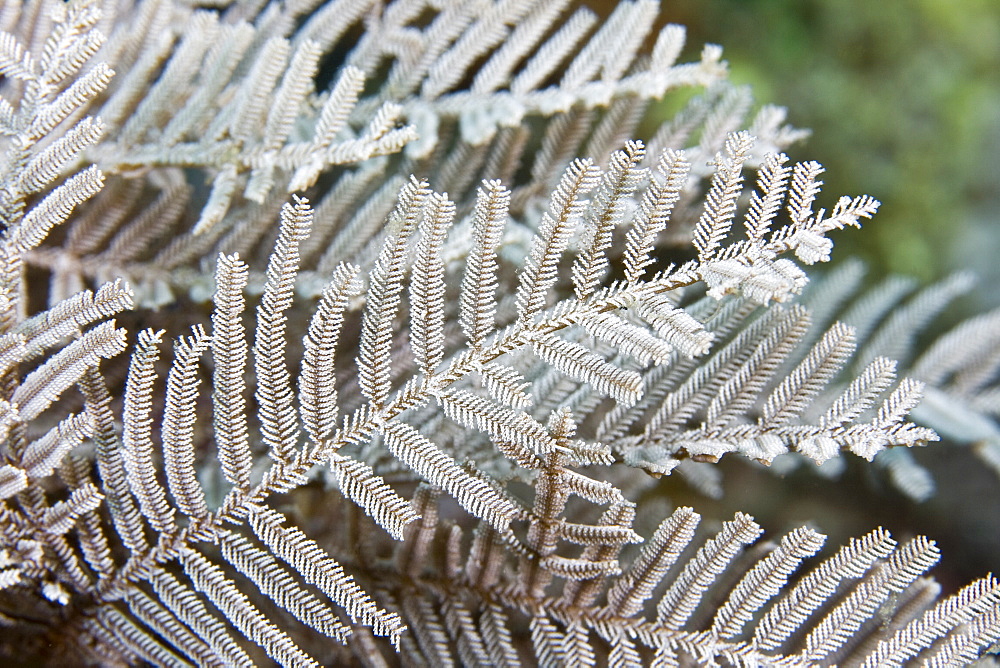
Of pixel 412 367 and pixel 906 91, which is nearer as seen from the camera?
pixel 412 367

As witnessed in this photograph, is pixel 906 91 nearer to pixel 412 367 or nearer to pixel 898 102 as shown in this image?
pixel 898 102

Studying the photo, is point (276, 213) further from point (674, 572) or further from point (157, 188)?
point (674, 572)

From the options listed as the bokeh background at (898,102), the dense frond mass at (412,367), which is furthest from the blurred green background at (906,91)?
the dense frond mass at (412,367)

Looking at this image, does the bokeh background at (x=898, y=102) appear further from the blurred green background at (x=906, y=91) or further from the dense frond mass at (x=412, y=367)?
the dense frond mass at (x=412, y=367)

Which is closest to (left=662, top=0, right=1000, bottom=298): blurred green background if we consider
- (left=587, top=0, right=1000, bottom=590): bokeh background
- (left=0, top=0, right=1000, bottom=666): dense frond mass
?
(left=587, top=0, right=1000, bottom=590): bokeh background

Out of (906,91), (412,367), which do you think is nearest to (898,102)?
(906,91)

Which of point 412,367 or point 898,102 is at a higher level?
point 898,102
